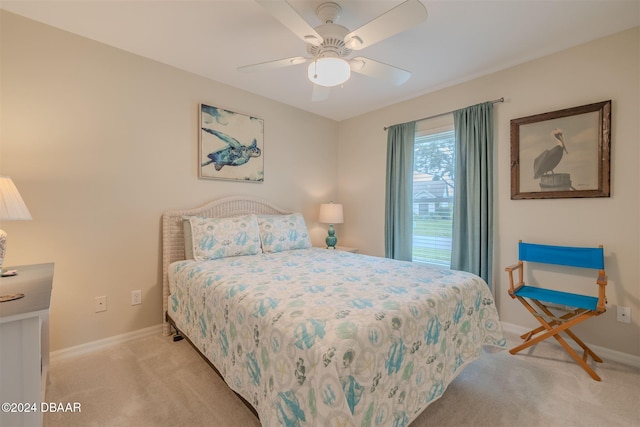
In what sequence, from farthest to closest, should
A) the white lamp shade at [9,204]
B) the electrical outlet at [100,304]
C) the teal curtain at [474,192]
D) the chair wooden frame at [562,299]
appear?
the teal curtain at [474,192]
the electrical outlet at [100,304]
the chair wooden frame at [562,299]
the white lamp shade at [9,204]

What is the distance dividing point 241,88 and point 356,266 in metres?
2.40

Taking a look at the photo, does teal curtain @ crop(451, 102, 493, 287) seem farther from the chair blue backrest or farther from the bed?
the bed

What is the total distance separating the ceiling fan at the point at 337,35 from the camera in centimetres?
142

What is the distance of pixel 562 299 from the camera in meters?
2.08

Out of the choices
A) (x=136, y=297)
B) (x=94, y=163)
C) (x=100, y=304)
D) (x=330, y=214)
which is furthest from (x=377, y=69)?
(x=100, y=304)

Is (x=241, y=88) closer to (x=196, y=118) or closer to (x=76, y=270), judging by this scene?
(x=196, y=118)

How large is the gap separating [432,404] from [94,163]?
10.0 feet

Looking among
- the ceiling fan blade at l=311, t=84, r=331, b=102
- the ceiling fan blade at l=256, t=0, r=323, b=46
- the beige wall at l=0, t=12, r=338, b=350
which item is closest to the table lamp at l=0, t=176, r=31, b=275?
the beige wall at l=0, t=12, r=338, b=350

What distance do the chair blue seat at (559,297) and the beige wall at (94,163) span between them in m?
3.07

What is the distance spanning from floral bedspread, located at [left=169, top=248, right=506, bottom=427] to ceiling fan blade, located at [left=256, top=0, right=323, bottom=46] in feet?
4.95

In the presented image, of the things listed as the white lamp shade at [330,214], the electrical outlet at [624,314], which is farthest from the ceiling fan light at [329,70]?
the electrical outlet at [624,314]

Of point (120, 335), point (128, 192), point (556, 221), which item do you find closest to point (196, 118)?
point (128, 192)

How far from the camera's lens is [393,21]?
1474 millimetres

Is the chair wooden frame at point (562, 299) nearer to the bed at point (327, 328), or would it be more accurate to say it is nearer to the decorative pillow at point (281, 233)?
the bed at point (327, 328)
